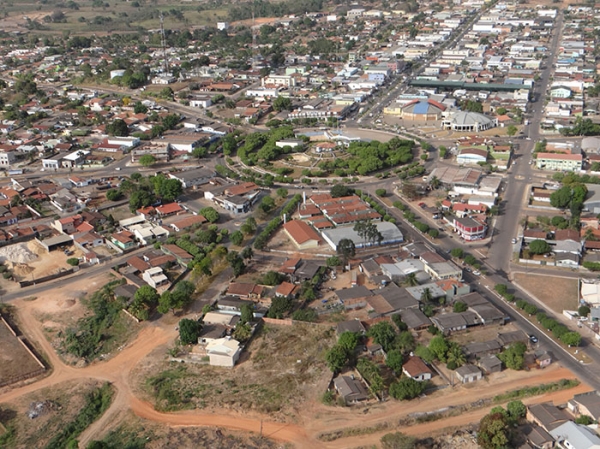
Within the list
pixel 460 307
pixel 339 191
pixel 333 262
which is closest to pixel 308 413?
pixel 460 307

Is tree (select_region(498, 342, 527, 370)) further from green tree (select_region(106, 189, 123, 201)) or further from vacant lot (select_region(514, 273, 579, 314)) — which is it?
green tree (select_region(106, 189, 123, 201))

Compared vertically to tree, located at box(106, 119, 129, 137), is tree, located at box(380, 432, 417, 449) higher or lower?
higher

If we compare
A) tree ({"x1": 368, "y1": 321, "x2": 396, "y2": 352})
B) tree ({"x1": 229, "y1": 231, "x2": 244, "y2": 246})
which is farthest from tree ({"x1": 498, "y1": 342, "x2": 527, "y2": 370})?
tree ({"x1": 229, "y1": 231, "x2": 244, "y2": 246})

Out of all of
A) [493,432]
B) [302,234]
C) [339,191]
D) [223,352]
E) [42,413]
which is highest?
[493,432]

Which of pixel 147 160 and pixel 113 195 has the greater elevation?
pixel 113 195

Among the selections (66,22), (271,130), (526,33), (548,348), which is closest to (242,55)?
(271,130)

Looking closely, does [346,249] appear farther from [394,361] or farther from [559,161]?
[559,161]

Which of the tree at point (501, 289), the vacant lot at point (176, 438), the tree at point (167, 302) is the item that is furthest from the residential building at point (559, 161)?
the vacant lot at point (176, 438)
